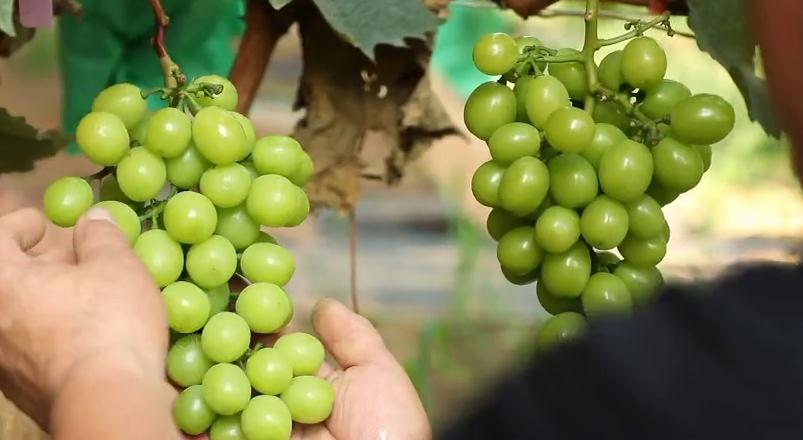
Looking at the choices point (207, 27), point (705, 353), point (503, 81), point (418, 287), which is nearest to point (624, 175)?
point (503, 81)

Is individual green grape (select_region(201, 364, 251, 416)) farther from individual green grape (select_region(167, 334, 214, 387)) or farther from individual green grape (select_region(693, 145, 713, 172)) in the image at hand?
individual green grape (select_region(693, 145, 713, 172))

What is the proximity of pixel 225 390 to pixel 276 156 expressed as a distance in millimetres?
157

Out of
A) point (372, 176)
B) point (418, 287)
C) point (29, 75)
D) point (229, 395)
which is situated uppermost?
point (229, 395)

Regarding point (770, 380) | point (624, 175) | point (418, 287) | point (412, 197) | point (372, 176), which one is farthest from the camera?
point (412, 197)

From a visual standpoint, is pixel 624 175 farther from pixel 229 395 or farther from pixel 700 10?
pixel 229 395

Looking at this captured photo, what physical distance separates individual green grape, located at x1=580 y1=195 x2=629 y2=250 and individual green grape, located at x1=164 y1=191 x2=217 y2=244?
0.85 feet

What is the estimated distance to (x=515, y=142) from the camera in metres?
0.65

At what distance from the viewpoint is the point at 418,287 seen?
1513 mm

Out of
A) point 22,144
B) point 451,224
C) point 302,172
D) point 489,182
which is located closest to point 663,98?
point 489,182

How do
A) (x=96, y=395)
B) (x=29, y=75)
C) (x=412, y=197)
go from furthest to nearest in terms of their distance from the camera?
(x=412, y=197) < (x=29, y=75) < (x=96, y=395)

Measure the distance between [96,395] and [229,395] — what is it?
8 centimetres

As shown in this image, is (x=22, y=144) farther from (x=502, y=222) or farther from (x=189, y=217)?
(x=502, y=222)

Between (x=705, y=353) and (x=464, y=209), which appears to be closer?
(x=705, y=353)

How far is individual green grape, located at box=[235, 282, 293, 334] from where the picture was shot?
603 mm
